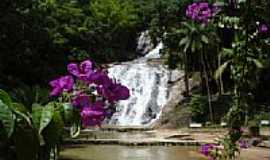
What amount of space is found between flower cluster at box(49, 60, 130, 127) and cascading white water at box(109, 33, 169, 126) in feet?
100.0

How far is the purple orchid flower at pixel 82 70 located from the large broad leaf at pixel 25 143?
0.46 m

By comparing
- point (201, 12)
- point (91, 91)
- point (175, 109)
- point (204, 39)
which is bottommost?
point (91, 91)

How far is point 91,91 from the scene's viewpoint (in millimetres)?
2639

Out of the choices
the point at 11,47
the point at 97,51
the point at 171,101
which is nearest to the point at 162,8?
the point at 97,51

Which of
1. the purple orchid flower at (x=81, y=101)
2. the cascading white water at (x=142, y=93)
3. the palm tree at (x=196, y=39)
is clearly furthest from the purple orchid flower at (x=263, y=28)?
the palm tree at (x=196, y=39)

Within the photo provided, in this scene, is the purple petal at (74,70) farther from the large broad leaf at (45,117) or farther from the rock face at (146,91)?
the rock face at (146,91)

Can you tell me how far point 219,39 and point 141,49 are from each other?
12428mm

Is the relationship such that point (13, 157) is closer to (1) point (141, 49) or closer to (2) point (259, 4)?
(2) point (259, 4)

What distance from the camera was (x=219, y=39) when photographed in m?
38.1

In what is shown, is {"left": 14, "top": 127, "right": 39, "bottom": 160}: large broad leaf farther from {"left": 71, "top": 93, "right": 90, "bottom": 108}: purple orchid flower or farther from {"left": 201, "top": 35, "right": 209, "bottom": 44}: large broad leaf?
{"left": 201, "top": 35, "right": 209, "bottom": 44}: large broad leaf

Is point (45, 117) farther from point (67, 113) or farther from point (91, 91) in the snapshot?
point (91, 91)

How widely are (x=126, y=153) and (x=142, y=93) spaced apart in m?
16.8

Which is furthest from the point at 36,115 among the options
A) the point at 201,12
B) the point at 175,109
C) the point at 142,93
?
the point at 142,93

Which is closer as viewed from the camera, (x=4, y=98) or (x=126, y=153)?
(x=4, y=98)
